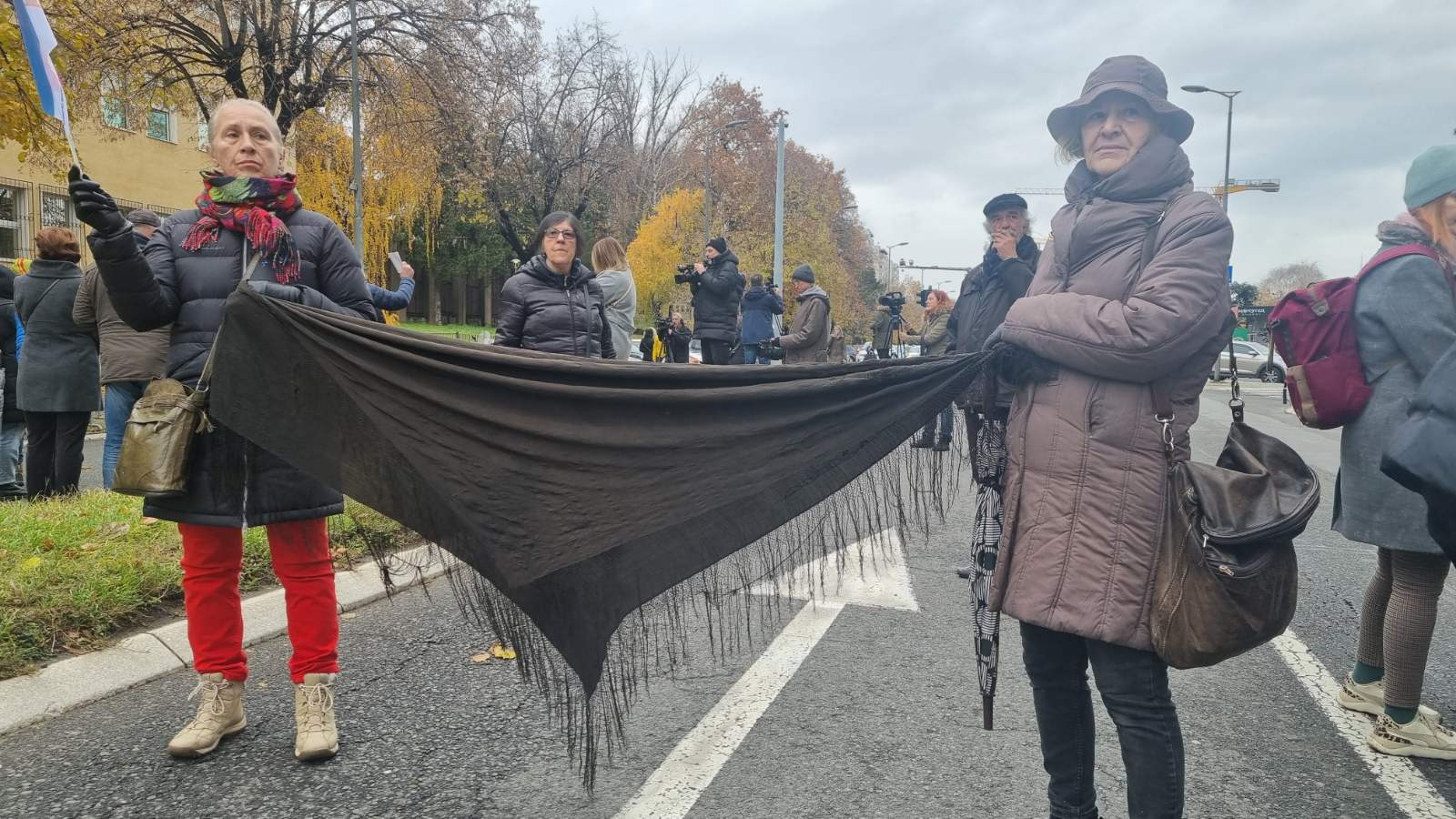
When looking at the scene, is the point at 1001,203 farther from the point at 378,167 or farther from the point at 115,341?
the point at 378,167

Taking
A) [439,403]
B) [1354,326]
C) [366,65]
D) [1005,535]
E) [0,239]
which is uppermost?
[366,65]

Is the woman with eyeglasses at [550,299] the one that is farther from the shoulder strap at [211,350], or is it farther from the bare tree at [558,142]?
the bare tree at [558,142]

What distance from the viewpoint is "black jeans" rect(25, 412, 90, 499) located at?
6.50m

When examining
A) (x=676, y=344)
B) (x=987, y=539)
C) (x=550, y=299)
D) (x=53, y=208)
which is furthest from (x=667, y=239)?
(x=987, y=539)

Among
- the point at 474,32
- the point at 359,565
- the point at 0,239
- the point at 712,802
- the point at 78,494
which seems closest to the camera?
the point at 712,802

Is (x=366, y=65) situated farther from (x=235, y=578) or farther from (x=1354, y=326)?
(x=1354, y=326)

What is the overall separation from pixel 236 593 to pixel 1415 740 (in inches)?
162

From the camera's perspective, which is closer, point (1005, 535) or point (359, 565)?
point (1005, 535)

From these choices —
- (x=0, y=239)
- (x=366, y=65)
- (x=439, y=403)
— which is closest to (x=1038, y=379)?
(x=439, y=403)

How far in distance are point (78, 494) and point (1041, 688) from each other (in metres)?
6.85

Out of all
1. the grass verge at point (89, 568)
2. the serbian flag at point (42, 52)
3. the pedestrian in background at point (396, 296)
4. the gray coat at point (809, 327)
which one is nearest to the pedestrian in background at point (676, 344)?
the gray coat at point (809, 327)

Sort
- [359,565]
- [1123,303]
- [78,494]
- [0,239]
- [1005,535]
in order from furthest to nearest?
[0,239] → [78,494] → [359,565] → [1005,535] → [1123,303]

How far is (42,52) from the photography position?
2.46 m

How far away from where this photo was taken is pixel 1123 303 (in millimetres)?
2074
